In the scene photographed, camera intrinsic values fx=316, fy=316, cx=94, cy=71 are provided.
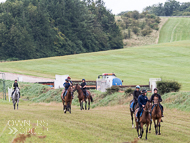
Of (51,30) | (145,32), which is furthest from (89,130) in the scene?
(145,32)

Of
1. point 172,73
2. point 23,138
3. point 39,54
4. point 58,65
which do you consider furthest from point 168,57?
point 23,138

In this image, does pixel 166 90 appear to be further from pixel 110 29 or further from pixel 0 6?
pixel 110 29

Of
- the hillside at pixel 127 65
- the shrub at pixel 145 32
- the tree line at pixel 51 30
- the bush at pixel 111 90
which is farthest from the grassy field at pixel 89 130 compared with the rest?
the shrub at pixel 145 32

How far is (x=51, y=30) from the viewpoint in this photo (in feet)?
363

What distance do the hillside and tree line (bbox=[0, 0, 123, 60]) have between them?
22.3 meters

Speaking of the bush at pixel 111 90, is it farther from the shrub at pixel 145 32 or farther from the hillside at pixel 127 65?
the shrub at pixel 145 32

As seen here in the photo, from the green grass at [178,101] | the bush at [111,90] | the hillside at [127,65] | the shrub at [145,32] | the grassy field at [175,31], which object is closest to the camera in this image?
the green grass at [178,101]

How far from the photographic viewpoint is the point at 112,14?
139 meters

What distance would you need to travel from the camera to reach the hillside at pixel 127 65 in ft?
184

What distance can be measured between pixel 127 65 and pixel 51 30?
48616mm

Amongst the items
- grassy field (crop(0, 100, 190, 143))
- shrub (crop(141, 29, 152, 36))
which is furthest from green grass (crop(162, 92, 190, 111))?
shrub (crop(141, 29, 152, 36))

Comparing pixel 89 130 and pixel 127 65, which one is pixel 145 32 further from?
pixel 89 130

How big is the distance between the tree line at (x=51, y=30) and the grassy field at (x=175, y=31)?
1937 cm

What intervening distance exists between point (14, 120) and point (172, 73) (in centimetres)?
4327
